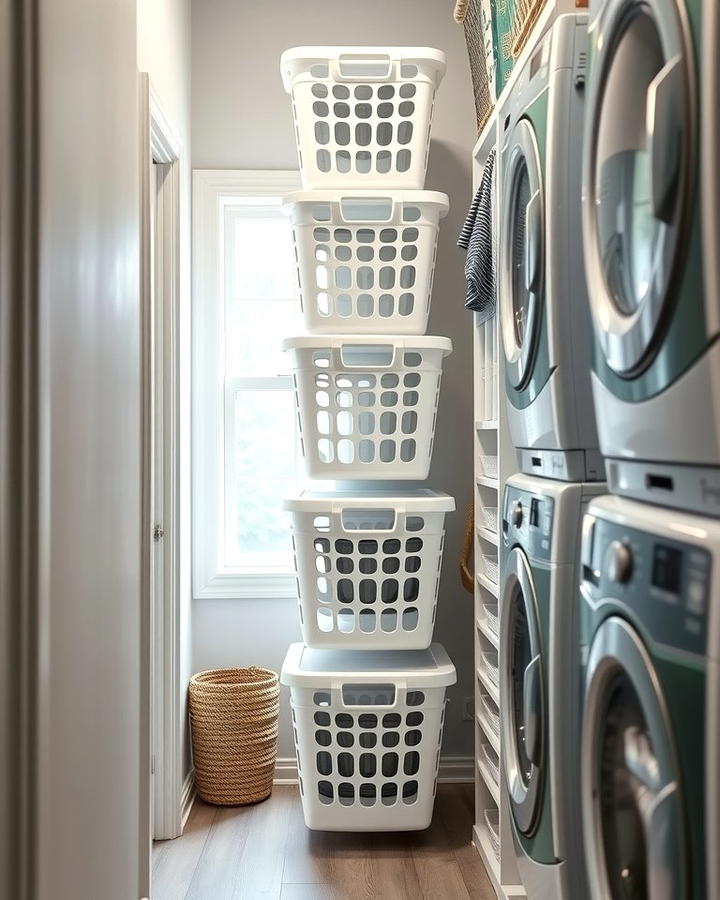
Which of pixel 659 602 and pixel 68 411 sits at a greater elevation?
pixel 68 411

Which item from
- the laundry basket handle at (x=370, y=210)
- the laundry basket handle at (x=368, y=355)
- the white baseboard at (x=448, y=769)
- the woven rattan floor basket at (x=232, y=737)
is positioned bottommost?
the white baseboard at (x=448, y=769)

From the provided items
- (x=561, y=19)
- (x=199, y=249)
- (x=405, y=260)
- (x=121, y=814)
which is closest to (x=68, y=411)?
(x=121, y=814)

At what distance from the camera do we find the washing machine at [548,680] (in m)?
1.64

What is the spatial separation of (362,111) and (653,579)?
2351 mm

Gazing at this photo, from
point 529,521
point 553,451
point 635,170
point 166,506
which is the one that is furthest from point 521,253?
point 166,506

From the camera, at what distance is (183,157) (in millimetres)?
3268

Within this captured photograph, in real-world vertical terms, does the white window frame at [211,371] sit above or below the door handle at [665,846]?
above

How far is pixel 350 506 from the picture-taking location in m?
2.86

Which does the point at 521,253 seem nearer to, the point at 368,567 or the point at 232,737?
the point at 368,567

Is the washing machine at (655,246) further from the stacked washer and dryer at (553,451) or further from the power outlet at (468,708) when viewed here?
the power outlet at (468,708)

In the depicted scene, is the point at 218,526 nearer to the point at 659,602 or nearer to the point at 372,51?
the point at 372,51

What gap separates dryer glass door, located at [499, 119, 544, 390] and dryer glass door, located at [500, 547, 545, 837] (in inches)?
16.0

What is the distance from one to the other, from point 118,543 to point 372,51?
2.06 meters

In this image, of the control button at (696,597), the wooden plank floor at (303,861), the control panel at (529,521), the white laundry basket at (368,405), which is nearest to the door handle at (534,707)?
the control panel at (529,521)
